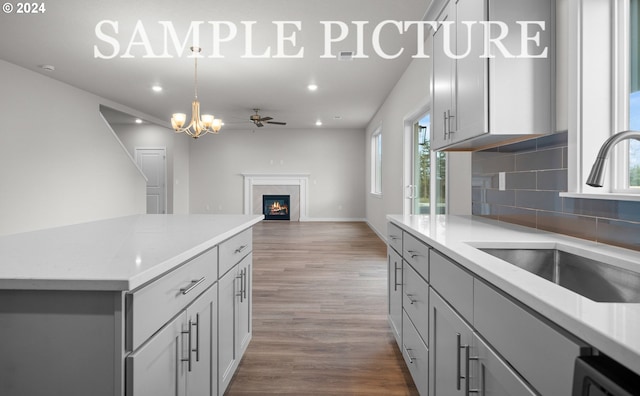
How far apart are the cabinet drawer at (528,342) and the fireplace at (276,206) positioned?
9.56 meters

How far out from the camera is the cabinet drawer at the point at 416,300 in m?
1.65

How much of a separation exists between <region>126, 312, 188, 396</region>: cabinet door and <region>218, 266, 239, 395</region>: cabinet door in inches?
16.5

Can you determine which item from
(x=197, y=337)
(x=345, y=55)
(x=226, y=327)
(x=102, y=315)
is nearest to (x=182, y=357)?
(x=197, y=337)

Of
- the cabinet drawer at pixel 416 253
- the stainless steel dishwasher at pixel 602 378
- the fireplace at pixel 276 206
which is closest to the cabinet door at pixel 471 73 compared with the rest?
the cabinet drawer at pixel 416 253

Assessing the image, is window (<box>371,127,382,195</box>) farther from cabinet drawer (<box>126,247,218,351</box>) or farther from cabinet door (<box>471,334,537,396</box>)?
cabinet door (<box>471,334,537,396</box>)

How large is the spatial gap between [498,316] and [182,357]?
1013 mm

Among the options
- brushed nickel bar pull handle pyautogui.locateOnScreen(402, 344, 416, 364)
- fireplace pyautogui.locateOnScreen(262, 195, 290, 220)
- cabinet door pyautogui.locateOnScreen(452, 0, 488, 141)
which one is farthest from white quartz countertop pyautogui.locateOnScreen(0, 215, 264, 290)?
fireplace pyautogui.locateOnScreen(262, 195, 290, 220)

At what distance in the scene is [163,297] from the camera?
3.50ft

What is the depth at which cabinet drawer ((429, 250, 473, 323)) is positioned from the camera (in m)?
1.14

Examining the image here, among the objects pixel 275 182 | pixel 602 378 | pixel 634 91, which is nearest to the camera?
pixel 602 378

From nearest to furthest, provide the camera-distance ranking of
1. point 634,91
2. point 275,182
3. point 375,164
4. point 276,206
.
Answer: point 634,91 → point 375,164 → point 275,182 → point 276,206

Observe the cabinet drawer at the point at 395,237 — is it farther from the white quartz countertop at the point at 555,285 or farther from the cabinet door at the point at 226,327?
the cabinet door at the point at 226,327

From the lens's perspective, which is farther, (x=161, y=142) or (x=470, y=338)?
(x=161, y=142)

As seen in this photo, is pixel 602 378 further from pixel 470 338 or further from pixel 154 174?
pixel 154 174
